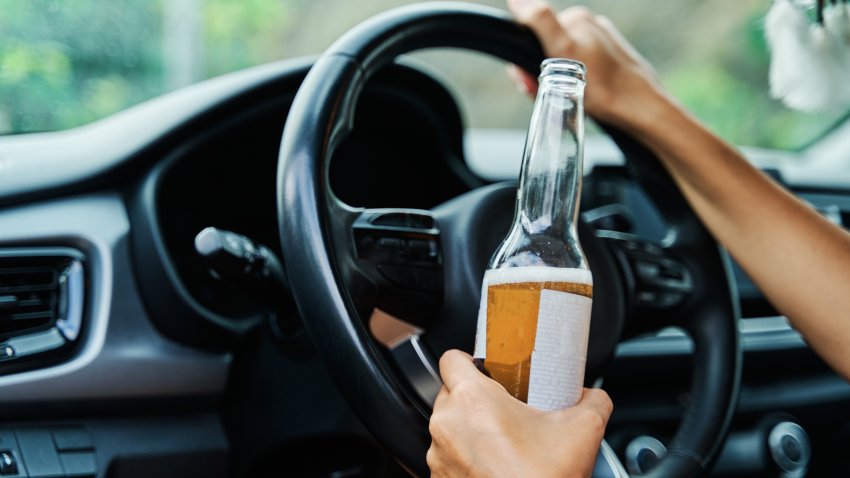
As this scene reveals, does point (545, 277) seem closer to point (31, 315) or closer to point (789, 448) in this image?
point (31, 315)

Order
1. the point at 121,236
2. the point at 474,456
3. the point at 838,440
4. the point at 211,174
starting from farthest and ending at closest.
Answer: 1. the point at 838,440
2. the point at 211,174
3. the point at 121,236
4. the point at 474,456

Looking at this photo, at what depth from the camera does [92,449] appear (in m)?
1.03

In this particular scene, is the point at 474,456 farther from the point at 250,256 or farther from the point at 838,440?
the point at 838,440

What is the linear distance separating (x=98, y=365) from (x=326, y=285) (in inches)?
15.8

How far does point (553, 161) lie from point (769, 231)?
0.46 metres

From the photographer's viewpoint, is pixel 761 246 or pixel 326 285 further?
pixel 761 246

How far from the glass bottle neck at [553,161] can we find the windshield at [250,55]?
17.6 inches

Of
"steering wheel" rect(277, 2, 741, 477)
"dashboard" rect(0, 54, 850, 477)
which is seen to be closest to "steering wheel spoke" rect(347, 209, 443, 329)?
"steering wheel" rect(277, 2, 741, 477)

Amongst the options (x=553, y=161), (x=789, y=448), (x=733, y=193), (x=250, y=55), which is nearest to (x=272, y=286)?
(x=553, y=161)

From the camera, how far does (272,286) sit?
3.44 feet

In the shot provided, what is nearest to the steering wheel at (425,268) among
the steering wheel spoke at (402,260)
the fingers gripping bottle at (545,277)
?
the steering wheel spoke at (402,260)

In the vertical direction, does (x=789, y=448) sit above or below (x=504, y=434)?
below

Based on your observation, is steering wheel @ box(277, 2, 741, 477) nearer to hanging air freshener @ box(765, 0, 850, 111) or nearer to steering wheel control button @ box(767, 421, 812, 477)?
hanging air freshener @ box(765, 0, 850, 111)

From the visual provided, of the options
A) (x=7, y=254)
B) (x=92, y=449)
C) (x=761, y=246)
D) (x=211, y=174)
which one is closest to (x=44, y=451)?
(x=92, y=449)
